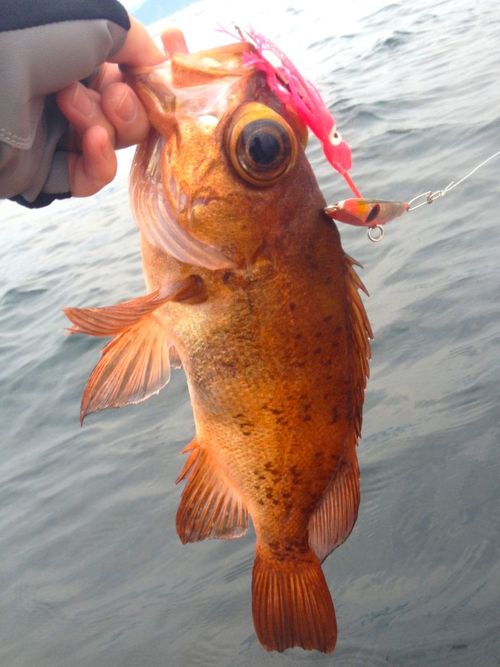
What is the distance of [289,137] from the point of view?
1710 millimetres

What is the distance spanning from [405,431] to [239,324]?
236 cm

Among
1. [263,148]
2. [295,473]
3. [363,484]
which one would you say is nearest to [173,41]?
[263,148]

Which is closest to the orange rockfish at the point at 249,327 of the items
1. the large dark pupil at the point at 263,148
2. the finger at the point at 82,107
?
the large dark pupil at the point at 263,148

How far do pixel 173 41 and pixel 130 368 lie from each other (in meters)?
0.95

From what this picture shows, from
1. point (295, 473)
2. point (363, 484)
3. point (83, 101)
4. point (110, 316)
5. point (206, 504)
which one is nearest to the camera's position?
point (110, 316)

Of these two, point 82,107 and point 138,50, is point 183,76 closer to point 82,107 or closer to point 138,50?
point 138,50

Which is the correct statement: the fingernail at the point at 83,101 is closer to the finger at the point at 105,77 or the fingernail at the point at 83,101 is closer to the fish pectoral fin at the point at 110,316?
the finger at the point at 105,77

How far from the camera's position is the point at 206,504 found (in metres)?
2.18

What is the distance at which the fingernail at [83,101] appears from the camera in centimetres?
176

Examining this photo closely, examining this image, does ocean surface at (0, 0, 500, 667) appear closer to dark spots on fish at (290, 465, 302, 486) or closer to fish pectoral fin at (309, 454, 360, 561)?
fish pectoral fin at (309, 454, 360, 561)

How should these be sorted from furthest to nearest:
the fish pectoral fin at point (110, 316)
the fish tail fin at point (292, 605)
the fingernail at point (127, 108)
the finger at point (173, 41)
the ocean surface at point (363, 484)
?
the ocean surface at point (363, 484), the fish tail fin at point (292, 605), the finger at point (173, 41), the fingernail at point (127, 108), the fish pectoral fin at point (110, 316)

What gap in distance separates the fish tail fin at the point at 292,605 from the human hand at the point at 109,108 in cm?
134

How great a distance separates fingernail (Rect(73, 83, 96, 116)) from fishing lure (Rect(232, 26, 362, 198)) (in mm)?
432

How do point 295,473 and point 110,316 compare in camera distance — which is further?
point 295,473
